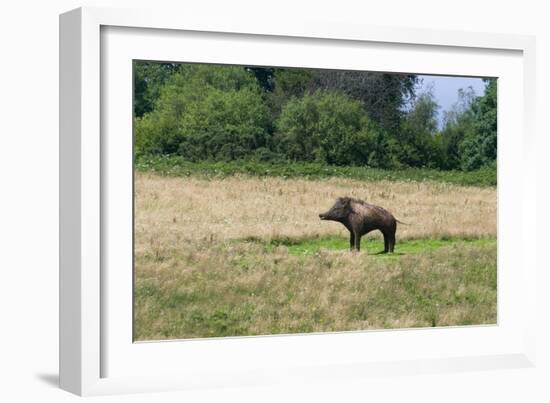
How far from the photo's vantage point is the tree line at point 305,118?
10.2 meters

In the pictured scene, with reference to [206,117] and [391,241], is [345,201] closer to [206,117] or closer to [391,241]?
[391,241]

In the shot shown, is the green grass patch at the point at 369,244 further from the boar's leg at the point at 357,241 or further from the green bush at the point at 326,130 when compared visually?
the green bush at the point at 326,130

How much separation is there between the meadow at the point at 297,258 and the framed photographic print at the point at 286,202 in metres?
0.02

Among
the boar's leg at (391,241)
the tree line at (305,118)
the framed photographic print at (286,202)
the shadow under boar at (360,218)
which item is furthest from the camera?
the boar's leg at (391,241)

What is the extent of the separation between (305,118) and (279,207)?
878 mm

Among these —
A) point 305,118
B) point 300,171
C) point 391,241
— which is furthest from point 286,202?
point 391,241

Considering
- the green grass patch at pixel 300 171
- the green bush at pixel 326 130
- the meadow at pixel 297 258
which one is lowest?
the meadow at pixel 297 258

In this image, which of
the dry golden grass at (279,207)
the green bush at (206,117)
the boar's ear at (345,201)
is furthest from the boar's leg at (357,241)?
the green bush at (206,117)

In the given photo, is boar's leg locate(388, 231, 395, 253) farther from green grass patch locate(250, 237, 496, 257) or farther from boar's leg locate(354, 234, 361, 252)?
boar's leg locate(354, 234, 361, 252)

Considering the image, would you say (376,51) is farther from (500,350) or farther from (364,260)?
(500,350)

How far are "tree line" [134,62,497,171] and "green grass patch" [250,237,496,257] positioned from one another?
74cm

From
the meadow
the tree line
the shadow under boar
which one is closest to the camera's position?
the meadow

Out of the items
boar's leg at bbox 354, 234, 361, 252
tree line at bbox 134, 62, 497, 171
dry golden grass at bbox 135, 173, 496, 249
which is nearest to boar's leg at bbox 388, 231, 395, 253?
dry golden grass at bbox 135, 173, 496, 249

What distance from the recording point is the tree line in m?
10.2
